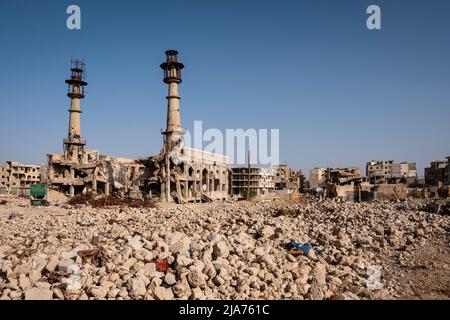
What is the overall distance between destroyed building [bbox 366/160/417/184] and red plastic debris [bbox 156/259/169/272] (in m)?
55.1

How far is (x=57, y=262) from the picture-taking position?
6344 mm

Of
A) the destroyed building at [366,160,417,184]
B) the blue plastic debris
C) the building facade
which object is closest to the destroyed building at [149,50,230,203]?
the blue plastic debris

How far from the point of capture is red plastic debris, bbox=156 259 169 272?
259 inches

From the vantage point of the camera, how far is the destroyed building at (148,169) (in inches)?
1246

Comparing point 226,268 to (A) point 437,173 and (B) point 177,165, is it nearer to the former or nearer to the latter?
(B) point 177,165

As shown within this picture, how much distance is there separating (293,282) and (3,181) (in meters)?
62.6

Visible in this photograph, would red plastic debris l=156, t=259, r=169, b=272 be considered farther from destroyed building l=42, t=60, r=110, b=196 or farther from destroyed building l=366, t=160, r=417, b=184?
destroyed building l=366, t=160, r=417, b=184

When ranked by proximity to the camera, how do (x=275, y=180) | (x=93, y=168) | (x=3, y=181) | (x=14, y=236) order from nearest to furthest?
(x=14, y=236), (x=93, y=168), (x=3, y=181), (x=275, y=180)

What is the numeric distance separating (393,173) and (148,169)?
42.8m

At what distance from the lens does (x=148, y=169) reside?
Result: 113ft

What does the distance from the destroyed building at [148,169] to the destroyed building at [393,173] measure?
97.1 ft
